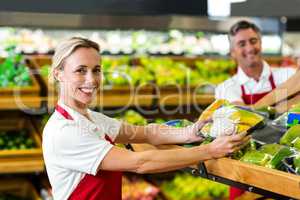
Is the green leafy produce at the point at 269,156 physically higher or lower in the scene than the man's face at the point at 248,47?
lower

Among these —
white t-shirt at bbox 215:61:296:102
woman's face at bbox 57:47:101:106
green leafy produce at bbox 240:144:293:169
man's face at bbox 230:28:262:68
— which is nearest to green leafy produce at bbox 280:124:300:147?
green leafy produce at bbox 240:144:293:169

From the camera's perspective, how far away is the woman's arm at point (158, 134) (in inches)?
89.1

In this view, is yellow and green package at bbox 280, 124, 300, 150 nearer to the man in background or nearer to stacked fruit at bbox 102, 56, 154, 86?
the man in background

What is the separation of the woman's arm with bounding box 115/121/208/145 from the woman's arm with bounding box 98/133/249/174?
0.30 m

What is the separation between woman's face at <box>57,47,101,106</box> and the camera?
2.15 metres

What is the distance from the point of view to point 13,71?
171 inches

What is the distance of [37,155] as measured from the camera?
4129 mm

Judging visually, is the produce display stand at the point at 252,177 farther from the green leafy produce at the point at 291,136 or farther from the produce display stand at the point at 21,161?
the produce display stand at the point at 21,161

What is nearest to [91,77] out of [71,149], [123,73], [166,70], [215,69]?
[71,149]

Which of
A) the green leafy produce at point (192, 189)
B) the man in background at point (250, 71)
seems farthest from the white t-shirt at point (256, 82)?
the green leafy produce at point (192, 189)

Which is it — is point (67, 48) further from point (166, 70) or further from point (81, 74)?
point (166, 70)

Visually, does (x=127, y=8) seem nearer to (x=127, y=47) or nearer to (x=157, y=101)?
(x=157, y=101)

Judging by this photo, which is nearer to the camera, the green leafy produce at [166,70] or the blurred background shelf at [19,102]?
the blurred background shelf at [19,102]

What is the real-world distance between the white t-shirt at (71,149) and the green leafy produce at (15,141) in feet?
7.07
